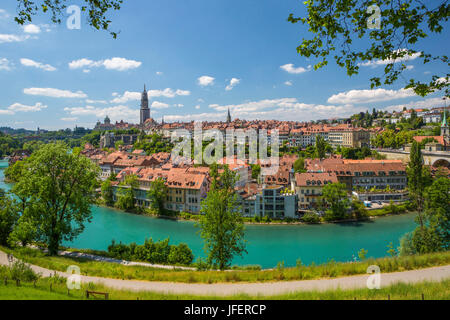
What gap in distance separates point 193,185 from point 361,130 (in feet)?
148

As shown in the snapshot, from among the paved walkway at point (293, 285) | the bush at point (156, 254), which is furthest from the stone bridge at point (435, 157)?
the paved walkway at point (293, 285)

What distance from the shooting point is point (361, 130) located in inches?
2151

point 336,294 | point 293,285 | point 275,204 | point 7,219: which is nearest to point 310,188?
point 275,204

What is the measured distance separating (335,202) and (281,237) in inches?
252

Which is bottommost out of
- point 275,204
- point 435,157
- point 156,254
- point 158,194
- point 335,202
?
point 156,254

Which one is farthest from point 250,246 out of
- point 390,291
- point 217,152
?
point 217,152

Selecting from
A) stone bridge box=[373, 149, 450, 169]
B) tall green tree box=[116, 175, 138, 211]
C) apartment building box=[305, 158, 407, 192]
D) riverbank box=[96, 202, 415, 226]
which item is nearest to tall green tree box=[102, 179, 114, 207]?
tall green tree box=[116, 175, 138, 211]

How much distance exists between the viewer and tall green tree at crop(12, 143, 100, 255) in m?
10.9

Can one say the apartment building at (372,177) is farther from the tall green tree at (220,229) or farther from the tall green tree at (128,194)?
the tall green tree at (220,229)

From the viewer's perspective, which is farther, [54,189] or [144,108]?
[144,108]

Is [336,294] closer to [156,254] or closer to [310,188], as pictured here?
[156,254]

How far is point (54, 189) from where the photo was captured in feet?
37.2

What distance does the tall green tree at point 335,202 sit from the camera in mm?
21391

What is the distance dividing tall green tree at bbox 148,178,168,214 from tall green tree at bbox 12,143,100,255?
11.0 m
